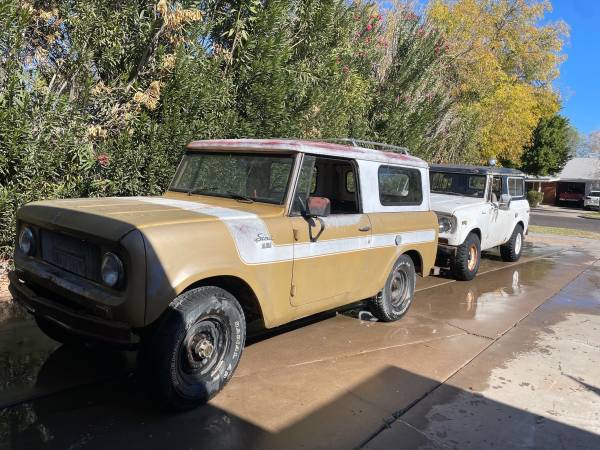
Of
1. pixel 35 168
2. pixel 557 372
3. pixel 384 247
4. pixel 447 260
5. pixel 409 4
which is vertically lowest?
pixel 557 372

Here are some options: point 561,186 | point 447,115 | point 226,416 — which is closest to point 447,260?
point 226,416

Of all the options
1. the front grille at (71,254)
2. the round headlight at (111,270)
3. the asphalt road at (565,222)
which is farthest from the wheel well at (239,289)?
the asphalt road at (565,222)

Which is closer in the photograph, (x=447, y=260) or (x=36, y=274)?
(x=36, y=274)

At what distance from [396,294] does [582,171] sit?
185 feet

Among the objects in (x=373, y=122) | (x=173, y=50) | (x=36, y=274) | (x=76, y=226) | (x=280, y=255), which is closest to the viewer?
(x=76, y=226)

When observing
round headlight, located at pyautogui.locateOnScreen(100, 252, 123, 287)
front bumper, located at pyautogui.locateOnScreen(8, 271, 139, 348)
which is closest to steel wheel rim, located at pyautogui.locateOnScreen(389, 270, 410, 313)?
front bumper, located at pyautogui.locateOnScreen(8, 271, 139, 348)

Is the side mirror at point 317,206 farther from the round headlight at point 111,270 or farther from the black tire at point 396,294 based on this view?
the black tire at point 396,294

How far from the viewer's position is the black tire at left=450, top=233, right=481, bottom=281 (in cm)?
823

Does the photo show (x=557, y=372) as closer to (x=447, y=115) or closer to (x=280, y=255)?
(x=280, y=255)

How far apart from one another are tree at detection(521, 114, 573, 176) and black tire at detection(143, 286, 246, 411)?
141 feet

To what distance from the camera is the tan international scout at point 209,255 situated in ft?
10.5

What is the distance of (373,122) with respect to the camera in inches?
522

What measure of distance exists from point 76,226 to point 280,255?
4.91ft

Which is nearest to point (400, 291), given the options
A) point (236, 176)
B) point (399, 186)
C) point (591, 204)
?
point (399, 186)
